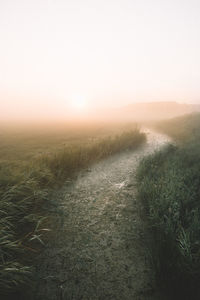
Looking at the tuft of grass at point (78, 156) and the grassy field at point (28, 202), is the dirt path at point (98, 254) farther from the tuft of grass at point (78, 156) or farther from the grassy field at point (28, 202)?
the tuft of grass at point (78, 156)

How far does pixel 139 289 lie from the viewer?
256cm

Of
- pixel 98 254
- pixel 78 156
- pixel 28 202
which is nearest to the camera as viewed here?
pixel 98 254

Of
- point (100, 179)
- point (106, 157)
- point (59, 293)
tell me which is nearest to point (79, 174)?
point (100, 179)

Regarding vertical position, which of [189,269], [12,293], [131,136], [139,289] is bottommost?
[139,289]

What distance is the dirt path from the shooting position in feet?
8.41

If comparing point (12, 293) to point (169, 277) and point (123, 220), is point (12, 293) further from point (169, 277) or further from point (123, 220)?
point (123, 220)

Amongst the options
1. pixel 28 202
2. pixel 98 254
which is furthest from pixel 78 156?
pixel 98 254

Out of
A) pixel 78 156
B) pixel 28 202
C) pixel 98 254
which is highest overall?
pixel 78 156

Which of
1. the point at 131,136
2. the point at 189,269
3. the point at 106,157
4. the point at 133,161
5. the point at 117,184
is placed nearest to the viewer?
the point at 189,269

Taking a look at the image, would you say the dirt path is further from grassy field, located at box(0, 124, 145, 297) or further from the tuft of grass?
the tuft of grass

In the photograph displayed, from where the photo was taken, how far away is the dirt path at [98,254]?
256 centimetres

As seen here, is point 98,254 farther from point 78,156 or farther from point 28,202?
point 78,156

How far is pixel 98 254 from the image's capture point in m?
3.27

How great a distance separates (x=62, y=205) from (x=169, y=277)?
3.80 meters
